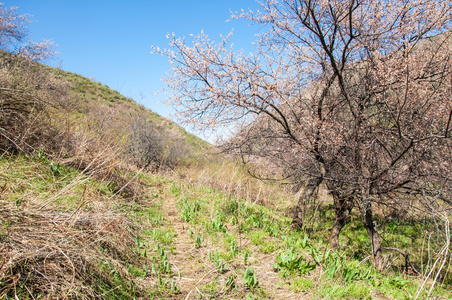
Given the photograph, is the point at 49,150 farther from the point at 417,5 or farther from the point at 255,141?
the point at 417,5

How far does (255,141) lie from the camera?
22.4ft

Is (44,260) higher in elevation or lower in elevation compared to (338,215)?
lower

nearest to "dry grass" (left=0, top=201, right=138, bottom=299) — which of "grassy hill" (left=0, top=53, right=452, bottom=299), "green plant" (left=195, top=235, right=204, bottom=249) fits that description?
"grassy hill" (left=0, top=53, right=452, bottom=299)

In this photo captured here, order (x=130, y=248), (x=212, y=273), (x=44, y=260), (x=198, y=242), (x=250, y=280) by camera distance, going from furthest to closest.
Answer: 1. (x=198, y=242)
2. (x=130, y=248)
3. (x=212, y=273)
4. (x=250, y=280)
5. (x=44, y=260)

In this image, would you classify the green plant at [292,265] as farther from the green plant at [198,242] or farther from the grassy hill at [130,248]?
the green plant at [198,242]

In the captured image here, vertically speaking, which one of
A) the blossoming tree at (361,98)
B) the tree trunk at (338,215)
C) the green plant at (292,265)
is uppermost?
the blossoming tree at (361,98)

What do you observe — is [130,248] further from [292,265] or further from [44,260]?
[292,265]

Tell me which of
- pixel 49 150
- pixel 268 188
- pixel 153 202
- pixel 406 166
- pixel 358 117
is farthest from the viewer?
pixel 268 188

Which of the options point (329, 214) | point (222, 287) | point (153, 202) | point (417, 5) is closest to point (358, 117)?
point (417, 5)

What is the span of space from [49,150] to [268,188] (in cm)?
672

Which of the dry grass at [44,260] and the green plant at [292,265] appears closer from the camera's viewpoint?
the dry grass at [44,260]

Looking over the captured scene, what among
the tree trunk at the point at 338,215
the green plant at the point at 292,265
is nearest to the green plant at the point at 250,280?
the green plant at the point at 292,265

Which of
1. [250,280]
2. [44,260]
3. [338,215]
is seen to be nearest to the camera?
[44,260]

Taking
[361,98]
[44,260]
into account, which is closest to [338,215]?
[361,98]
